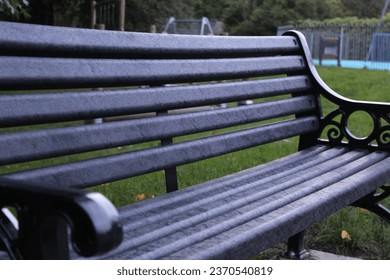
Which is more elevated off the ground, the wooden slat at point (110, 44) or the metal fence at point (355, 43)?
the wooden slat at point (110, 44)

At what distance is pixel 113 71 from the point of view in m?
2.24

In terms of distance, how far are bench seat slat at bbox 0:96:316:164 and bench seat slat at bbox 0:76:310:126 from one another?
0.04 metres

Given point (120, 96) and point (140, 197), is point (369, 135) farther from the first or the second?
point (120, 96)

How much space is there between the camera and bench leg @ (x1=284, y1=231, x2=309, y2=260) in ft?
10.2

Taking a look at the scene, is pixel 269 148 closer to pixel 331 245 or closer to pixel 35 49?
pixel 331 245

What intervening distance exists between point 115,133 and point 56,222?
37.3 inches

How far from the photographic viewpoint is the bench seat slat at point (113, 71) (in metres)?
1.88

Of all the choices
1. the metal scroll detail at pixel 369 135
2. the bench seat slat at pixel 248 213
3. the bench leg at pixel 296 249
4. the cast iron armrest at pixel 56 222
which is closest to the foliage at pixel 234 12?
the metal scroll detail at pixel 369 135

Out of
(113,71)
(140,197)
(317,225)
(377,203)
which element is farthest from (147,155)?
(140,197)

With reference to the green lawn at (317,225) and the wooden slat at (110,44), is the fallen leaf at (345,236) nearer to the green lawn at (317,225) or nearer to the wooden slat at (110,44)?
the green lawn at (317,225)

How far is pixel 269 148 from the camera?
5559mm

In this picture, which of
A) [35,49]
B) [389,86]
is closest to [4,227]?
[35,49]

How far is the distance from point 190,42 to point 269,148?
2.99m

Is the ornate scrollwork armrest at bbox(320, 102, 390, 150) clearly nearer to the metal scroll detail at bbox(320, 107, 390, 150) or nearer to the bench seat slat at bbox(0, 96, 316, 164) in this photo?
the metal scroll detail at bbox(320, 107, 390, 150)
